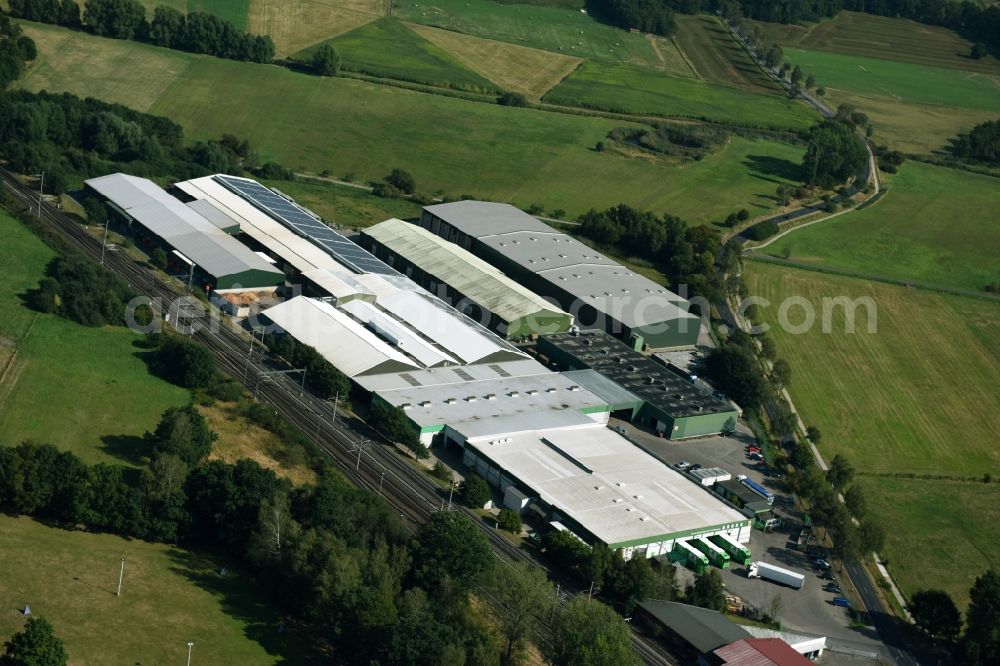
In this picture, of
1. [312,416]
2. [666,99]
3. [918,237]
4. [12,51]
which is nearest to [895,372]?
[918,237]

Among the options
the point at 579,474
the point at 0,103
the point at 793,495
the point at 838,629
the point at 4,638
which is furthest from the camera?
the point at 0,103

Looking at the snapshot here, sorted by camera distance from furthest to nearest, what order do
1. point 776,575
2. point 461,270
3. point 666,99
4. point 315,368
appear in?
point 666,99, point 461,270, point 315,368, point 776,575

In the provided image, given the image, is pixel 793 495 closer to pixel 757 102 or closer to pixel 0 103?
pixel 0 103

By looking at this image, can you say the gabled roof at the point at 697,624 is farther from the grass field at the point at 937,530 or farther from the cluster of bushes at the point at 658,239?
the cluster of bushes at the point at 658,239

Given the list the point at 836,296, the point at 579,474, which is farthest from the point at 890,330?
the point at 579,474

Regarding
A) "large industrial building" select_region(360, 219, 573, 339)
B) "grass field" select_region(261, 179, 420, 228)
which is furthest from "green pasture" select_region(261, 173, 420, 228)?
"large industrial building" select_region(360, 219, 573, 339)

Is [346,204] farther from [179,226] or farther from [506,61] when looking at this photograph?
[506,61]
